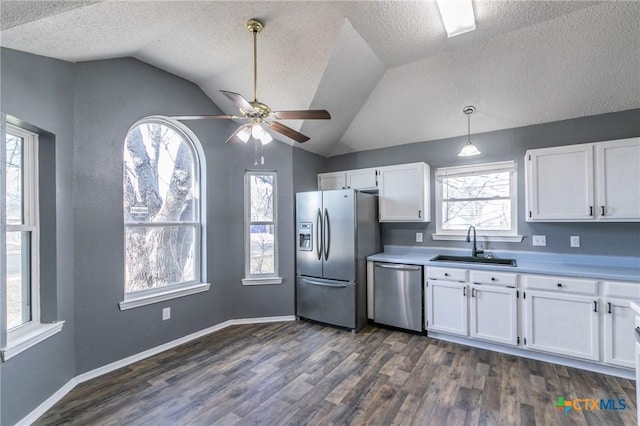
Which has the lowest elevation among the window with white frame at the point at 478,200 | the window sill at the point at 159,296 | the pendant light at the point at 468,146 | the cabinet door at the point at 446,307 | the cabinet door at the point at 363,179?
the cabinet door at the point at 446,307

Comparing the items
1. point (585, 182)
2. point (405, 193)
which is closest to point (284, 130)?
point (405, 193)

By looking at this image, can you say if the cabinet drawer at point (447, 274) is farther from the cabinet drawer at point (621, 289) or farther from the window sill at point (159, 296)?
the window sill at point (159, 296)

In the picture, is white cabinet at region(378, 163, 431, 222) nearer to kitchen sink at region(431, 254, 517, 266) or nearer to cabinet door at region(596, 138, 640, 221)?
kitchen sink at region(431, 254, 517, 266)

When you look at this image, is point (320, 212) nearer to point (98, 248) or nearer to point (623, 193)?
point (98, 248)

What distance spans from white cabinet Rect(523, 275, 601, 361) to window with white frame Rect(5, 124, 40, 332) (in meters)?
4.28

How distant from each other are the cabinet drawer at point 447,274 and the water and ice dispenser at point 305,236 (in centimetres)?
154

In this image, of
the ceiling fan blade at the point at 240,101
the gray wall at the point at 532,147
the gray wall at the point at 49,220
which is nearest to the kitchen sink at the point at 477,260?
the gray wall at the point at 532,147

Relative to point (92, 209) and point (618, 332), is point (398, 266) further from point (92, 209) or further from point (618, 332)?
point (92, 209)

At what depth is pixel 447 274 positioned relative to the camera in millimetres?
3014

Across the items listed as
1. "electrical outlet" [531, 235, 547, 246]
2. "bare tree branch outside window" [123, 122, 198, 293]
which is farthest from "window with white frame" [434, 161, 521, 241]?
"bare tree branch outside window" [123, 122, 198, 293]

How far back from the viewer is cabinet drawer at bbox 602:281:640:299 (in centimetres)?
222

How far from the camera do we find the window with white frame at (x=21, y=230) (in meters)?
1.91

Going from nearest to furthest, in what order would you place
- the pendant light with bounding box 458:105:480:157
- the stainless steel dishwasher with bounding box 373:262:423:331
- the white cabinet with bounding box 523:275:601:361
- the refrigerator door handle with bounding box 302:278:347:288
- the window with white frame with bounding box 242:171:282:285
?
the white cabinet with bounding box 523:275:601:361
the pendant light with bounding box 458:105:480:157
the stainless steel dishwasher with bounding box 373:262:423:331
the refrigerator door handle with bounding box 302:278:347:288
the window with white frame with bounding box 242:171:282:285

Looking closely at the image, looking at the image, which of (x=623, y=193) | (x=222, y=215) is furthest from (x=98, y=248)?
(x=623, y=193)
